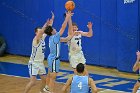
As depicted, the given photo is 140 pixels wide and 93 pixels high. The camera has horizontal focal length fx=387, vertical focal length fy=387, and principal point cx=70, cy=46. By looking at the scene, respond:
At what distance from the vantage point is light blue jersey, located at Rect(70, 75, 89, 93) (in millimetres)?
5965

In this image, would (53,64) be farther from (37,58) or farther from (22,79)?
(22,79)

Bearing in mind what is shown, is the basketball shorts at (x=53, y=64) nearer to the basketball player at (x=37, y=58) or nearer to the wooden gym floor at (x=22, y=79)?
the basketball player at (x=37, y=58)

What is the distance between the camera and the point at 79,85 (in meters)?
5.98

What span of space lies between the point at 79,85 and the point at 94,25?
7.34m

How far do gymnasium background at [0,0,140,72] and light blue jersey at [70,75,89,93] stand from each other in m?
6.04

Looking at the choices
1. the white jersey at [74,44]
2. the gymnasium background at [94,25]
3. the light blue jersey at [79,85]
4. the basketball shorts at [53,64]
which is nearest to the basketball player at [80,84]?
the light blue jersey at [79,85]

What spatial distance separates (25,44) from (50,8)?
2.02m

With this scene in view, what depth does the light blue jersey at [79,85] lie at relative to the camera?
5965 mm

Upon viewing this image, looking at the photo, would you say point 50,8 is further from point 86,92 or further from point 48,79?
point 86,92

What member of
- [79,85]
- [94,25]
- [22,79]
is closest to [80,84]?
[79,85]

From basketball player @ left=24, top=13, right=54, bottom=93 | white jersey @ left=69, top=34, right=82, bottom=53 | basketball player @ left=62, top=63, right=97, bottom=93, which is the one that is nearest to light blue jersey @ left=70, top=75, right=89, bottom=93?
basketball player @ left=62, top=63, right=97, bottom=93

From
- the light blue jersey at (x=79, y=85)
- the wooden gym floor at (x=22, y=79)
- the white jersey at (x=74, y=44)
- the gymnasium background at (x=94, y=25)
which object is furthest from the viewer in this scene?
the gymnasium background at (x=94, y=25)

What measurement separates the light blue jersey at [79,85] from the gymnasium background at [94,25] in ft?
19.8

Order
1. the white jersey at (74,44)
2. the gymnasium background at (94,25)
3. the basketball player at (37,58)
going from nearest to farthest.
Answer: the basketball player at (37,58) → the white jersey at (74,44) → the gymnasium background at (94,25)
